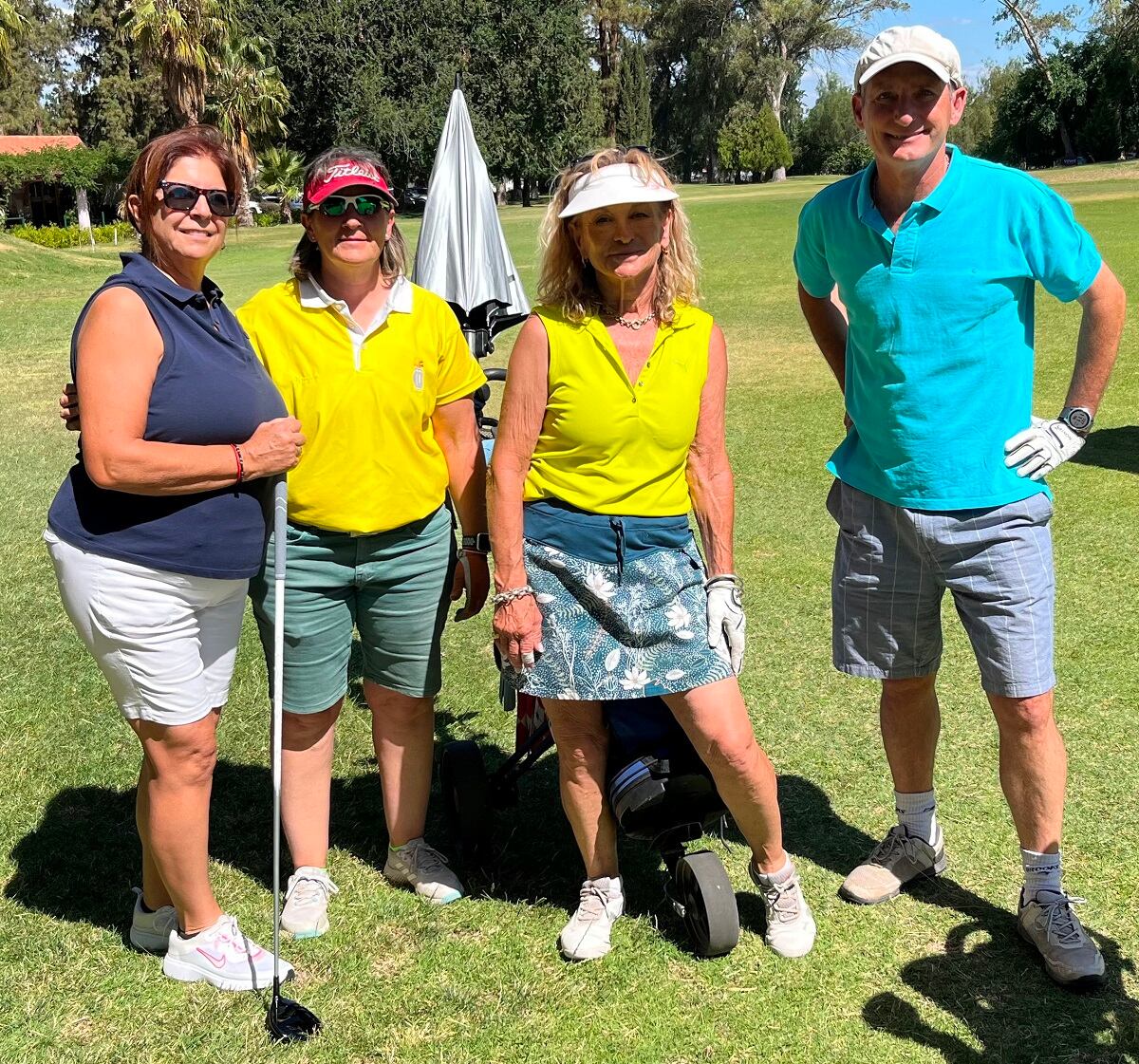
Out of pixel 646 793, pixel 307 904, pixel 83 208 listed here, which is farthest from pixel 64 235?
pixel 646 793

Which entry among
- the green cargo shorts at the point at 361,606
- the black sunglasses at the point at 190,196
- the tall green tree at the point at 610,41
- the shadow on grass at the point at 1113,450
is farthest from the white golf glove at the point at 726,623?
the tall green tree at the point at 610,41

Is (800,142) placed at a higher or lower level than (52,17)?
lower

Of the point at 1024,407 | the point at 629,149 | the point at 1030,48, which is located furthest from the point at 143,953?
the point at 1030,48

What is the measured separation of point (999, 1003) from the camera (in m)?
2.99

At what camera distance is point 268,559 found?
3.14 metres

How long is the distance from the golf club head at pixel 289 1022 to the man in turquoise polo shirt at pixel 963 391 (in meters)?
1.92

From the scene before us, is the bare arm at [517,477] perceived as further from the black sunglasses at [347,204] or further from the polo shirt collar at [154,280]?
the polo shirt collar at [154,280]

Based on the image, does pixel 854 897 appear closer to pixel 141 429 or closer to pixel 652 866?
pixel 652 866

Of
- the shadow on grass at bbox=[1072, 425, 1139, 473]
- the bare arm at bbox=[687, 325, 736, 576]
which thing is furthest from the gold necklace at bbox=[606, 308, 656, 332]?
the shadow on grass at bbox=[1072, 425, 1139, 473]

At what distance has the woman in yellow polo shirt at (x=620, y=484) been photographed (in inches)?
114

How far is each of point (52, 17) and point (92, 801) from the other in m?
70.1

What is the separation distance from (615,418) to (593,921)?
1.45 m

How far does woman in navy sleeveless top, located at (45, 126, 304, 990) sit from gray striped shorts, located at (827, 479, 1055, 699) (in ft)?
5.30

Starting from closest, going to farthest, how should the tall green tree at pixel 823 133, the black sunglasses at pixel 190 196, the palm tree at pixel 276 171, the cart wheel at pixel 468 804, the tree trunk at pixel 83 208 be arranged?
the black sunglasses at pixel 190 196, the cart wheel at pixel 468 804, the palm tree at pixel 276 171, the tree trunk at pixel 83 208, the tall green tree at pixel 823 133
